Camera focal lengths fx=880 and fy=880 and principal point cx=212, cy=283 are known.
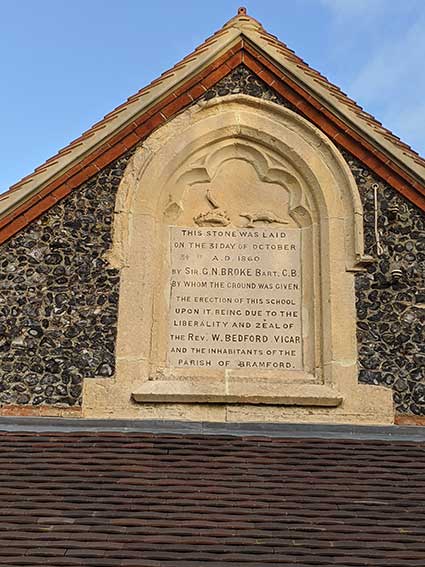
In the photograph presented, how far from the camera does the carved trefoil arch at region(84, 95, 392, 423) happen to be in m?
8.00

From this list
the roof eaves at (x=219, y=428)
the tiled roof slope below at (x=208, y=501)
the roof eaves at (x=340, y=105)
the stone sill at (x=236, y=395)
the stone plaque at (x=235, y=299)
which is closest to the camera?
the tiled roof slope below at (x=208, y=501)

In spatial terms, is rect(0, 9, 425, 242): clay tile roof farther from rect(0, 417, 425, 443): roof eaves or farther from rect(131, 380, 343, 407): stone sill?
rect(131, 380, 343, 407): stone sill

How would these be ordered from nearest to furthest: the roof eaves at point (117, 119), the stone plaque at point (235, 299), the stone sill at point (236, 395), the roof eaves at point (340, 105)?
1. the stone sill at point (236, 395)
2. the stone plaque at point (235, 299)
3. the roof eaves at point (117, 119)
4. the roof eaves at point (340, 105)

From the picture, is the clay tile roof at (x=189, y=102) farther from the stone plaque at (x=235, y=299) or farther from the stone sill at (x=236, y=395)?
the stone sill at (x=236, y=395)

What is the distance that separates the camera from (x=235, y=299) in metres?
8.53

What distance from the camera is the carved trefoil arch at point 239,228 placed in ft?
26.2

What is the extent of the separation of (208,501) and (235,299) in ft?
8.34

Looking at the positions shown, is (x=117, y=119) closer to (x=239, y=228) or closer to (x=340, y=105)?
(x=239, y=228)

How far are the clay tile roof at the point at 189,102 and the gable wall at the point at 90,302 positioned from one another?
0.15 meters

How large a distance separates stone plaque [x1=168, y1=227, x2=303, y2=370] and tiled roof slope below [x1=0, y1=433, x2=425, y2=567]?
3.49 ft

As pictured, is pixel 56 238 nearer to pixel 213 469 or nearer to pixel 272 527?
pixel 213 469

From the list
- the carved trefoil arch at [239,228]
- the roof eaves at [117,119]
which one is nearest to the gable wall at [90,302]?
the carved trefoil arch at [239,228]

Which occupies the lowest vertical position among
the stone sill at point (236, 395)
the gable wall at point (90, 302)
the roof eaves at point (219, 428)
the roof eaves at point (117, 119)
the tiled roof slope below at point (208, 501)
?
the tiled roof slope below at point (208, 501)

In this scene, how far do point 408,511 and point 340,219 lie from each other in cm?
330
